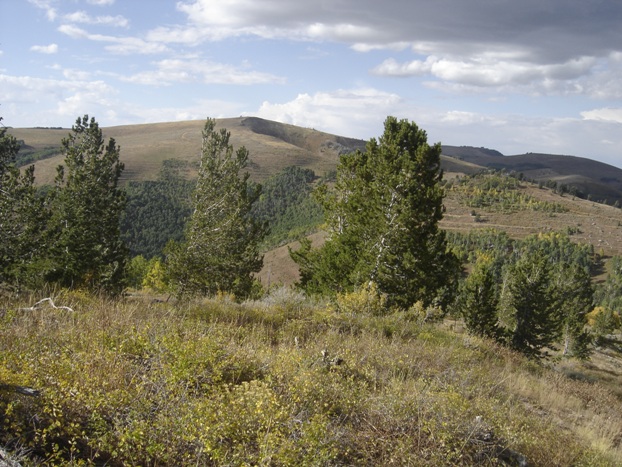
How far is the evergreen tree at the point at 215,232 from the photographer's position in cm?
2555

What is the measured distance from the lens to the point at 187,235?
25922 millimetres

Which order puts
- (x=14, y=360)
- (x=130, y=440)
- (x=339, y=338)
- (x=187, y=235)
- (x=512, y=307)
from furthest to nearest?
1. (x=512, y=307)
2. (x=187, y=235)
3. (x=339, y=338)
4. (x=14, y=360)
5. (x=130, y=440)

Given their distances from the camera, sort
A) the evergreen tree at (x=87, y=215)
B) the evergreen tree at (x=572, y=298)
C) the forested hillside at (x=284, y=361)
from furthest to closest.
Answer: the evergreen tree at (x=572, y=298), the evergreen tree at (x=87, y=215), the forested hillside at (x=284, y=361)

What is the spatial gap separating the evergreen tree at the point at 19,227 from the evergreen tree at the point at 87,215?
1219 millimetres

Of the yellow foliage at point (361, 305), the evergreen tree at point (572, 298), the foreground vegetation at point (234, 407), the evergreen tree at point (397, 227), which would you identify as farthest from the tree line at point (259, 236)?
the evergreen tree at point (572, 298)

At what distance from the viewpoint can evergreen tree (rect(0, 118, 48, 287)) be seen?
2158cm

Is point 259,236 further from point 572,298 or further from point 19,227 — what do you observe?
point 572,298

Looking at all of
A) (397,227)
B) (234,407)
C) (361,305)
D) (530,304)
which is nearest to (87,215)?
(397,227)

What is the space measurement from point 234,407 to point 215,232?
22533mm

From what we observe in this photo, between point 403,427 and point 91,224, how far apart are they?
89.5 feet

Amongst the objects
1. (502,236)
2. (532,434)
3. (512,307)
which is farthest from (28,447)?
(502,236)

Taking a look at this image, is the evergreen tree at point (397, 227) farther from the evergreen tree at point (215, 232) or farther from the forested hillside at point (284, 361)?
the evergreen tree at point (215, 232)

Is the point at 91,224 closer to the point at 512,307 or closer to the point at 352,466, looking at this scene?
the point at 352,466

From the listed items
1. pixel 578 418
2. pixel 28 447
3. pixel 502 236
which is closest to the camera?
pixel 28 447
